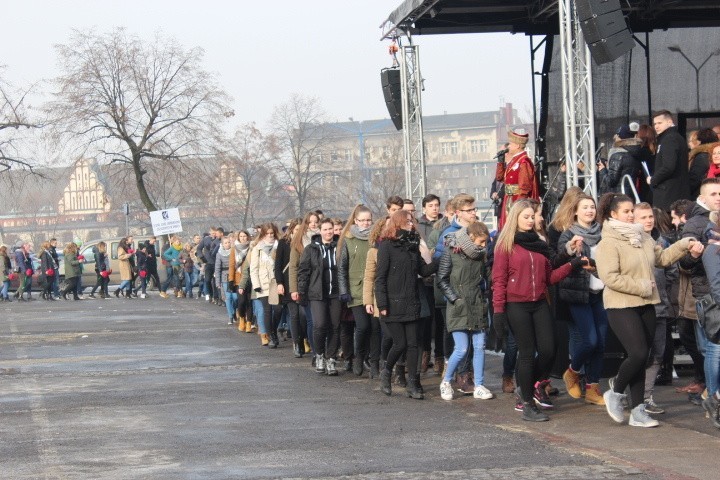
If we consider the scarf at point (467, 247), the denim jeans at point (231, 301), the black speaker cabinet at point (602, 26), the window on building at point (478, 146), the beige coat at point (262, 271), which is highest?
the window on building at point (478, 146)

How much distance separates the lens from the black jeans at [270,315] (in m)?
18.1

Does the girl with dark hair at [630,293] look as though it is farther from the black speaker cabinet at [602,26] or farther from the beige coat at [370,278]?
the black speaker cabinet at [602,26]

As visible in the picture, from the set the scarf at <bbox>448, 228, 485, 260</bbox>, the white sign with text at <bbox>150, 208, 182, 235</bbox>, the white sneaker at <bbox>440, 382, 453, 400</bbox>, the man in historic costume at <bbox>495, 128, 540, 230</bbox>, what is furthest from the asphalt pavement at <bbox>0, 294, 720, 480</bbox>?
the white sign with text at <bbox>150, 208, 182, 235</bbox>

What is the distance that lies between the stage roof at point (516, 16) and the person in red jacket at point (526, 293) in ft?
29.2

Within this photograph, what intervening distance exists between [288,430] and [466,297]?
2.55 meters

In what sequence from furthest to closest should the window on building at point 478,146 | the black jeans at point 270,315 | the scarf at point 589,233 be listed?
the window on building at point 478,146, the black jeans at point 270,315, the scarf at point 589,233

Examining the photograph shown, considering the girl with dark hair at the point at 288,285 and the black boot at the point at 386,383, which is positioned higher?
the girl with dark hair at the point at 288,285

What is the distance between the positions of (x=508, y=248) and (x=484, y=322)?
1545 mm

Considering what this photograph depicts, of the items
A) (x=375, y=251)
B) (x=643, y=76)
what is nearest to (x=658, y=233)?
(x=375, y=251)

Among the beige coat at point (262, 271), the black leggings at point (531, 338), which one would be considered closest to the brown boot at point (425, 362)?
the black leggings at point (531, 338)

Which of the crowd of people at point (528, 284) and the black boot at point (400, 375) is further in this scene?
the black boot at point (400, 375)

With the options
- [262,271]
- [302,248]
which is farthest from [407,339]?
[262,271]

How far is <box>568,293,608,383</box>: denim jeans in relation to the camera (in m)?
11.4

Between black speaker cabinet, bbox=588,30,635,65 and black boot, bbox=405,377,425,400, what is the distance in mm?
5176
